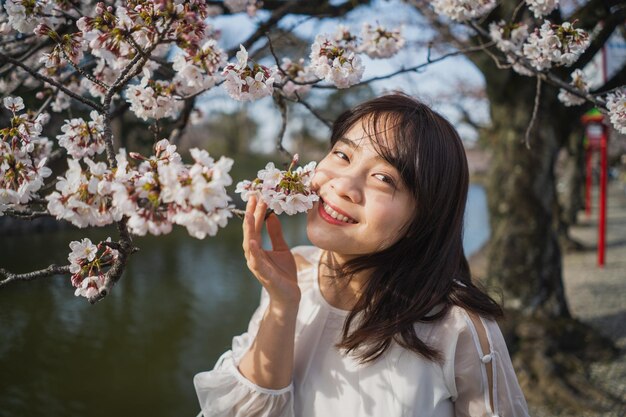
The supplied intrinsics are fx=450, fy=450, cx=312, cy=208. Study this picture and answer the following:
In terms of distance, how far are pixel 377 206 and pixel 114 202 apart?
594 millimetres

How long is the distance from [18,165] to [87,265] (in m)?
0.23

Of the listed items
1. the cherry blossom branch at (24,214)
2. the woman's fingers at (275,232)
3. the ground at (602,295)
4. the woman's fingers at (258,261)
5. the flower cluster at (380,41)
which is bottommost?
the ground at (602,295)

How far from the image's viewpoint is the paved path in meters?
3.28

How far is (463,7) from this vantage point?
168 centimetres

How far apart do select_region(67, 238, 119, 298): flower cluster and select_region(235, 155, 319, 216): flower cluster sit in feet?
1.00

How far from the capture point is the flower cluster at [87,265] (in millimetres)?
913

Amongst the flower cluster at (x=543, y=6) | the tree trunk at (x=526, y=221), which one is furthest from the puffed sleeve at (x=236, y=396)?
the tree trunk at (x=526, y=221)

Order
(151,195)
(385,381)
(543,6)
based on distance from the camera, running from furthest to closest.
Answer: (543,6) → (385,381) → (151,195)

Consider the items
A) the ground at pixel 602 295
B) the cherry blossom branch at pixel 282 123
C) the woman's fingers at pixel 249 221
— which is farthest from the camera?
the ground at pixel 602 295

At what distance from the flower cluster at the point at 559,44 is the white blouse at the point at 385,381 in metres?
0.91

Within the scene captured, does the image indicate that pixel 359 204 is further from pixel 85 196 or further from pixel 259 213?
pixel 85 196

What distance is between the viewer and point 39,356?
3736 millimetres

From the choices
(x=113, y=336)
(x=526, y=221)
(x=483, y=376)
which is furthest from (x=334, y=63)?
(x=113, y=336)

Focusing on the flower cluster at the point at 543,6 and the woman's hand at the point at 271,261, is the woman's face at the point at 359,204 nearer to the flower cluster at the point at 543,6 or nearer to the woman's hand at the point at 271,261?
the woman's hand at the point at 271,261
